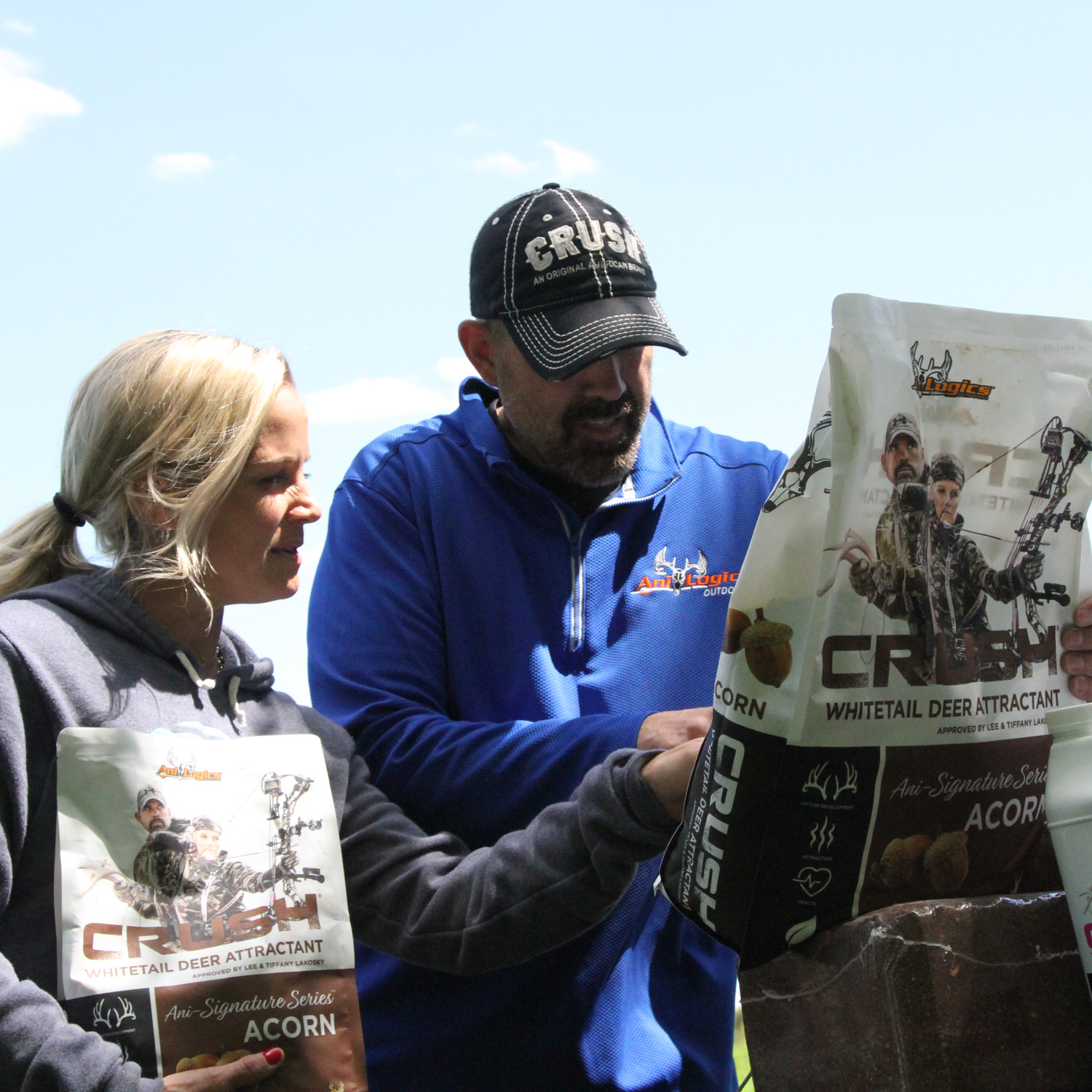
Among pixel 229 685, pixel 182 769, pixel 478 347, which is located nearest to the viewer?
pixel 182 769

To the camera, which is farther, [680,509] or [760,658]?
[680,509]

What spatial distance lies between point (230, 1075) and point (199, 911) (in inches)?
7.1

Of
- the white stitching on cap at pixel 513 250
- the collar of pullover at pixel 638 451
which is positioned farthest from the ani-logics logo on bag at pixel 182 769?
the white stitching on cap at pixel 513 250

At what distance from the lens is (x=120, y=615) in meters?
1.53

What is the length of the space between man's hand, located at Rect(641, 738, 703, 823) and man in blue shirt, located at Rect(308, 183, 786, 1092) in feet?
0.51

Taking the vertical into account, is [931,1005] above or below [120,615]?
below

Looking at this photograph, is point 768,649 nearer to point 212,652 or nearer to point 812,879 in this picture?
point 812,879

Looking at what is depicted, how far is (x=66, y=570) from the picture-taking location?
1.63 m

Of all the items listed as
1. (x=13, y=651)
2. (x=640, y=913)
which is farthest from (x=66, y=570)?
(x=640, y=913)

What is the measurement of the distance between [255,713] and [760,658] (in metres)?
0.90

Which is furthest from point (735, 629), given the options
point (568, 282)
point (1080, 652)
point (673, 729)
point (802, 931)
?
point (568, 282)

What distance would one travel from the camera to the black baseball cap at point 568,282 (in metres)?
2.06

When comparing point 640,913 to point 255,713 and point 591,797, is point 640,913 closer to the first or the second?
point 591,797

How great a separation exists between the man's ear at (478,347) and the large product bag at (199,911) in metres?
1.06
